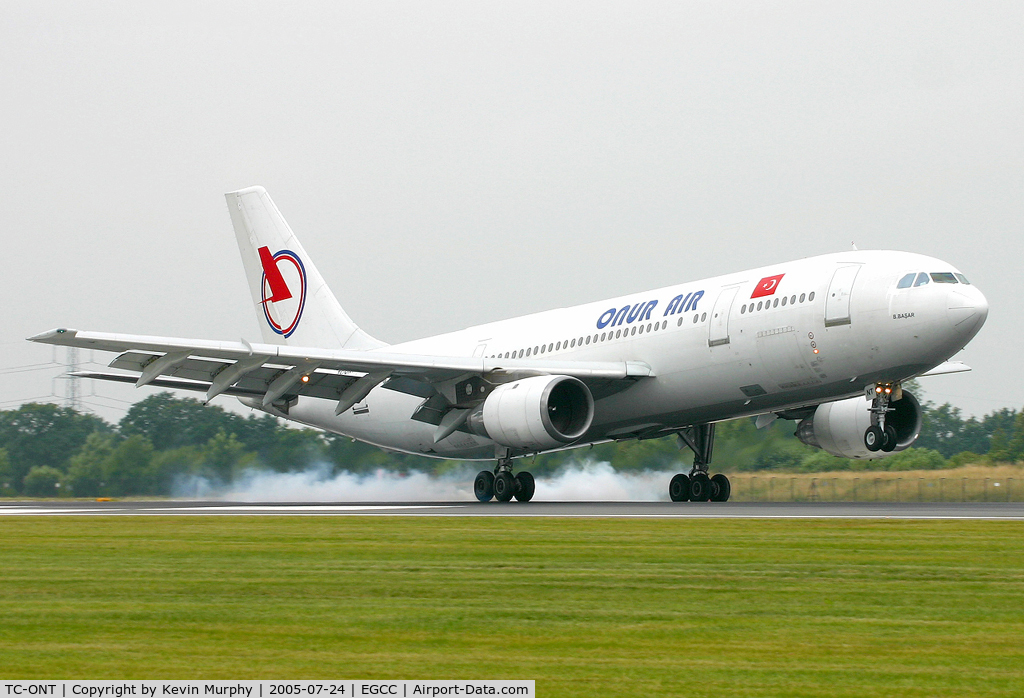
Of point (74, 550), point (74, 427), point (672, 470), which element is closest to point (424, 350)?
point (672, 470)

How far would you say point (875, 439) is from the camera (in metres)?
24.7

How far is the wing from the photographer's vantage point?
26.3 metres

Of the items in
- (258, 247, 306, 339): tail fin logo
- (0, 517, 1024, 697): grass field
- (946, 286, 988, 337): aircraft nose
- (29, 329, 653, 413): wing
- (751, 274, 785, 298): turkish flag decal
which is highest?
(258, 247, 306, 339): tail fin logo

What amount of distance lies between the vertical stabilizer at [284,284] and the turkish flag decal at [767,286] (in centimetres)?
1431

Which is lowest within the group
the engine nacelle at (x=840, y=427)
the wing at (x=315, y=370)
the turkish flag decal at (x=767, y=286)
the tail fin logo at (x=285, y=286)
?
the engine nacelle at (x=840, y=427)

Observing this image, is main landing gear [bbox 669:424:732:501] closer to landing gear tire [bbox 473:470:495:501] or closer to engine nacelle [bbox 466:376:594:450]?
engine nacelle [bbox 466:376:594:450]

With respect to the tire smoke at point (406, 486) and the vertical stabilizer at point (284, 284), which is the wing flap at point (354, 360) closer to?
the tire smoke at point (406, 486)

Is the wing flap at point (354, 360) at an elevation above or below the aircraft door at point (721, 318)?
below

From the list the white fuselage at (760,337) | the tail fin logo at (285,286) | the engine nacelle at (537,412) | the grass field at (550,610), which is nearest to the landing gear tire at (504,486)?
the white fuselage at (760,337)

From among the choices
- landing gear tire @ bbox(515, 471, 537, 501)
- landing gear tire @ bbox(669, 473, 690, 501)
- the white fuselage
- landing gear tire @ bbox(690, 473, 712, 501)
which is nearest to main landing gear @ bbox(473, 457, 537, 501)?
landing gear tire @ bbox(515, 471, 537, 501)

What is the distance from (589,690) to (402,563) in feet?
20.8

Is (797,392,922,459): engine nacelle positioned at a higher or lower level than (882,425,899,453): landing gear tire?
higher

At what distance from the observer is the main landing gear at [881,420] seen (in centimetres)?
2469

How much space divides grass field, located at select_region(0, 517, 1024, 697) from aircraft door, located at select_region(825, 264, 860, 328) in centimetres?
898
